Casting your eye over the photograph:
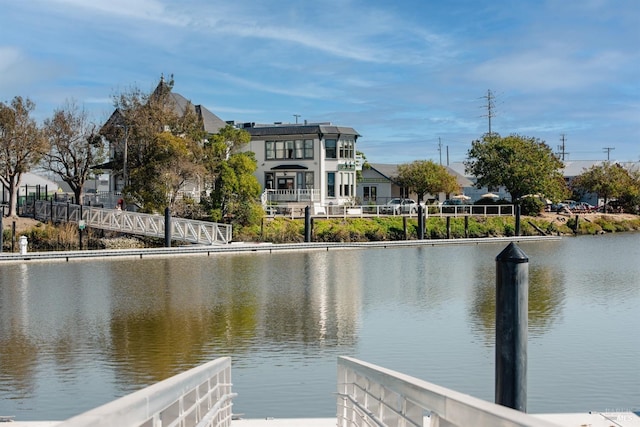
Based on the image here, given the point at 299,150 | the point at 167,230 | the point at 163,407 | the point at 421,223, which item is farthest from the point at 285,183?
the point at 163,407

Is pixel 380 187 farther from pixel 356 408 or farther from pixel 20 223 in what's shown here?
pixel 356 408

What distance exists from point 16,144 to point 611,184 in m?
54.5

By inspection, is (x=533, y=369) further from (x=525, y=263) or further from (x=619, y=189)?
(x=619, y=189)

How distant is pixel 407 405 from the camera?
16.7ft

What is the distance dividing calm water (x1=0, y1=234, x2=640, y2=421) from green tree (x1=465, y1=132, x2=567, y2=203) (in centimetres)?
2836

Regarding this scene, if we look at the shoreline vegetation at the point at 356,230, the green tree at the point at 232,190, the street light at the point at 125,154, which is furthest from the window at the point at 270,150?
the street light at the point at 125,154

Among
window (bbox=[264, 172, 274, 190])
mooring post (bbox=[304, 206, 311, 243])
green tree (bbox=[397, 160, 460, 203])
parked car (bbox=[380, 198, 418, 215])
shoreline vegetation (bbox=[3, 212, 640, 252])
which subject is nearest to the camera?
shoreline vegetation (bbox=[3, 212, 640, 252])

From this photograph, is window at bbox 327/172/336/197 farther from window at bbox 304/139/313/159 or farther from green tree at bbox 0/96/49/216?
green tree at bbox 0/96/49/216

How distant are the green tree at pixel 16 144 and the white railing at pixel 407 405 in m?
40.6

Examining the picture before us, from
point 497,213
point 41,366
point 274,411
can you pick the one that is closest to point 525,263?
point 274,411

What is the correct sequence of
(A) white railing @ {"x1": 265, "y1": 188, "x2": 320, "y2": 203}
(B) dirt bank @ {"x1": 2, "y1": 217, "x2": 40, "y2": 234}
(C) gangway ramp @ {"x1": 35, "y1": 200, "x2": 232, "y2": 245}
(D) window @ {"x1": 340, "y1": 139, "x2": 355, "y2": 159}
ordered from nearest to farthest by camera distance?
(C) gangway ramp @ {"x1": 35, "y1": 200, "x2": 232, "y2": 245} < (B) dirt bank @ {"x1": 2, "y1": 217, "x2": 40, "y2": 234} < (A) white railing @ {"x1": 265, "y1": 188, "x2": 320, "y2": 203} < (D) window @ {"x1": 340, "y1": 139, "x2": 355, "y2": 159}

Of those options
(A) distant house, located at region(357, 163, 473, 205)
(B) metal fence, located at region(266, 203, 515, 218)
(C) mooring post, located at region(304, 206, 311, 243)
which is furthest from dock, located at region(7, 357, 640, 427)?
(A) distant house, located at region(357, 163, 473, 205)

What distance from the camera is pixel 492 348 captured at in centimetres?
Answer: 1540

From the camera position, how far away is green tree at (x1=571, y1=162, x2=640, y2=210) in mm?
74812
